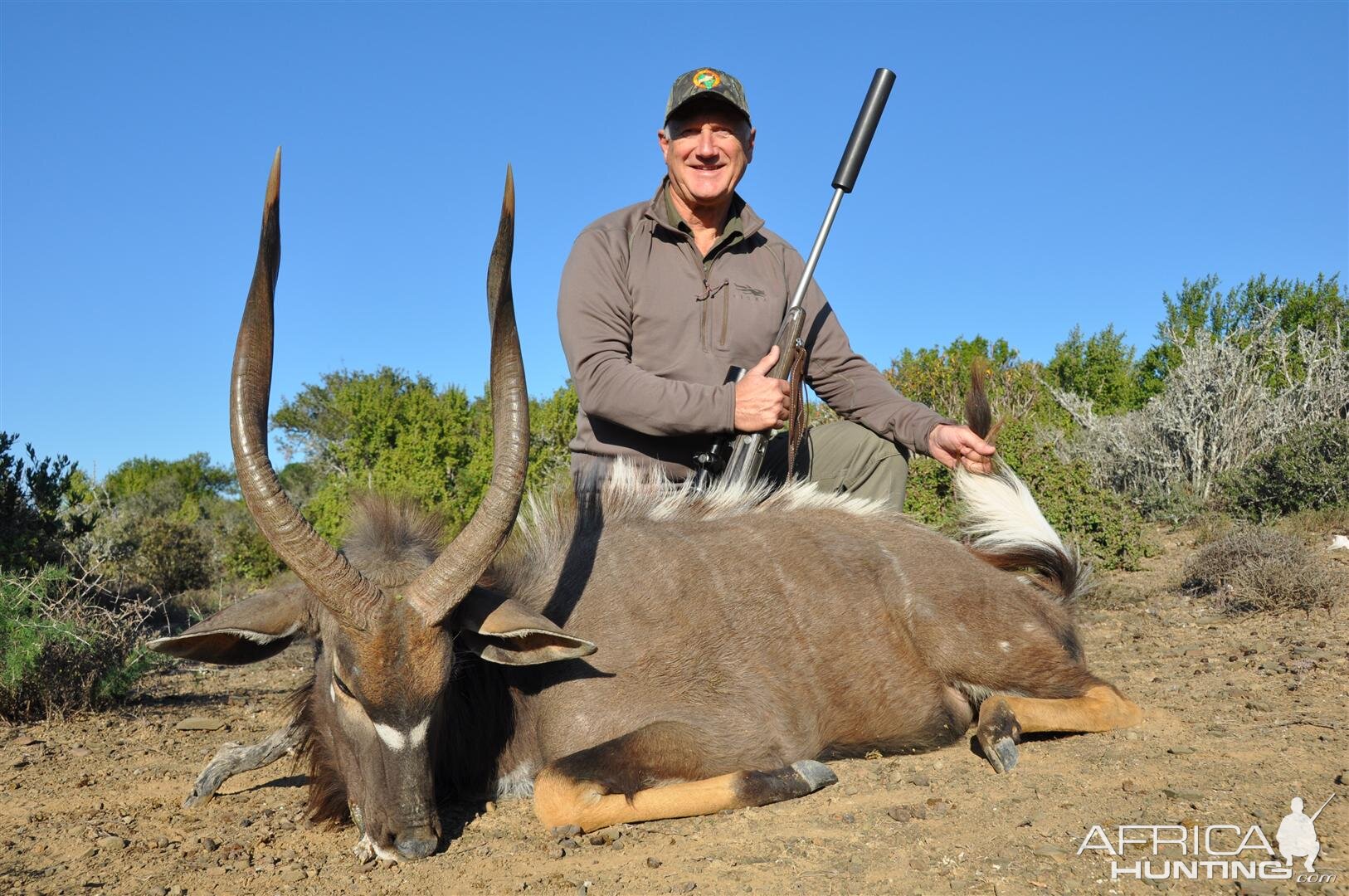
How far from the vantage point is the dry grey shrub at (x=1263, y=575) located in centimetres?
677

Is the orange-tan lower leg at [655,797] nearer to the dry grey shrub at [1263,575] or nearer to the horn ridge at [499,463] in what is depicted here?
the horn ridge at [499,463]

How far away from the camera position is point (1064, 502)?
993 centimetres

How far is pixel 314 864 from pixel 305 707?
81 cm

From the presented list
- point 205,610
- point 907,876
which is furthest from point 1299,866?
point 205,610

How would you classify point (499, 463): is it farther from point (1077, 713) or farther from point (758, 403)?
point (1077, 713)

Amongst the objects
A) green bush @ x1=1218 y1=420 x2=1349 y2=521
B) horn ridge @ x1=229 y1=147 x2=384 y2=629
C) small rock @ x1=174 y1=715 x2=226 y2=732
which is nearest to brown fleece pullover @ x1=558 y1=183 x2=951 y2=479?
horn ridge @ x1=229 y1=147 x2=384 y2=629

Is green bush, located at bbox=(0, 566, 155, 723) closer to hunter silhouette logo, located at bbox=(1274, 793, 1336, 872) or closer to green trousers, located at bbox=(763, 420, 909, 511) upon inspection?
green trousers, located at bbox=(763, 420, 909, 511)

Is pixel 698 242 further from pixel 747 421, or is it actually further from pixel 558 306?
pixel 747 421

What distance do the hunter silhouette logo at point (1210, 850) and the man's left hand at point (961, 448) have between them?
2532 mm

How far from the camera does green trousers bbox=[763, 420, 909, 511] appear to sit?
5891 millimetres

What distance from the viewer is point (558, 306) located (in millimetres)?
5723

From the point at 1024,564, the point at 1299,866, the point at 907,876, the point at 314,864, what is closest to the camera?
the point at 1299,866

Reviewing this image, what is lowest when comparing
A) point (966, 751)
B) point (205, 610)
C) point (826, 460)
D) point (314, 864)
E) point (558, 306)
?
point (314, 864)

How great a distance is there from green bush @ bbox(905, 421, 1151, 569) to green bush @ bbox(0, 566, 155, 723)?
21.0 ft
